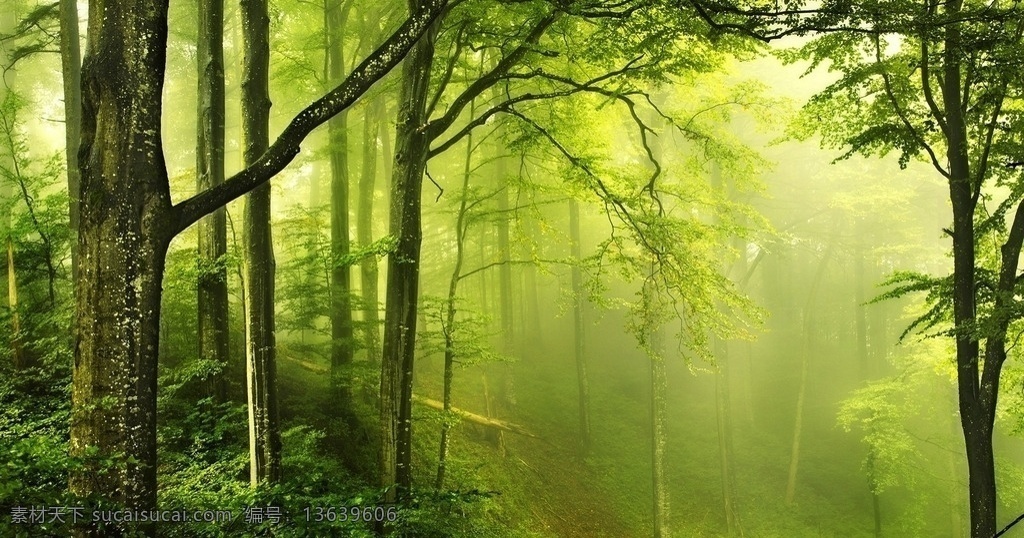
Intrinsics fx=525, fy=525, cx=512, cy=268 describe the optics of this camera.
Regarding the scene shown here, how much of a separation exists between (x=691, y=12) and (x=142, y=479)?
6126 millimetres

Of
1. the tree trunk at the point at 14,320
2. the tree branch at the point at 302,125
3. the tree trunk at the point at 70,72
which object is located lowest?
the tree trunk at the point at 14,320

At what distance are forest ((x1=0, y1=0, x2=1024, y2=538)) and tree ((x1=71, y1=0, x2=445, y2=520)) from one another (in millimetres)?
16

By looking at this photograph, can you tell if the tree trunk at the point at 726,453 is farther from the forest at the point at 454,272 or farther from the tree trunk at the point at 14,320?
the tree trunk at the point at 14,320

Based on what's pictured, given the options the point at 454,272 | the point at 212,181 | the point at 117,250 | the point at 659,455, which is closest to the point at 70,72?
the point at 212,181

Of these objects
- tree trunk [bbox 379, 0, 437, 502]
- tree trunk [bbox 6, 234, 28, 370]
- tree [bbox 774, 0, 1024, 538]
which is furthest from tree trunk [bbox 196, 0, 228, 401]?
tree [bbox 774, 0, 1024, 538]

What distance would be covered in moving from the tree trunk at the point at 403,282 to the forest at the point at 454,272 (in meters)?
0.04

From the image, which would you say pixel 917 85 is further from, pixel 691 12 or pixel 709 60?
pixel 691 12

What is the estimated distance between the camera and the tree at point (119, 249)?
3012mm

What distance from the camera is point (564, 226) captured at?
2355 centimetres

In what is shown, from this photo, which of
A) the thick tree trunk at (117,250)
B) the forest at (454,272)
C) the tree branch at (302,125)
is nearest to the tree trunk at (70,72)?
the forest at (454,272)

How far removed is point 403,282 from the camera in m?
6.36

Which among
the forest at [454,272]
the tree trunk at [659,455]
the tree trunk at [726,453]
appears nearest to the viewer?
the forest at [454,272]

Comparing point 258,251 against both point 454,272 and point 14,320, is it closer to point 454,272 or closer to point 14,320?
point 14,320

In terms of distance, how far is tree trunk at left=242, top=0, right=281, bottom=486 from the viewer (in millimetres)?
5699
